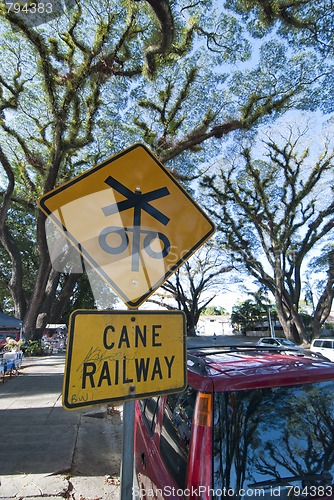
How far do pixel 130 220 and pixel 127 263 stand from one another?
247 mm

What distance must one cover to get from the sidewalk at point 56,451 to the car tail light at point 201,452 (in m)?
2.17

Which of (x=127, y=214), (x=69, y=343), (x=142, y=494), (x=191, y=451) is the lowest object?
(x=142, y=494)

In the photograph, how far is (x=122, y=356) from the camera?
1403 millimetres

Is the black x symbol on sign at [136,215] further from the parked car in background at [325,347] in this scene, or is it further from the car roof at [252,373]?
the parked car in background at [325,347]

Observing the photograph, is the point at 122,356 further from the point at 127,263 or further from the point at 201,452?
the point at 201,452

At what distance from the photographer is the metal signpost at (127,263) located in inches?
52.9

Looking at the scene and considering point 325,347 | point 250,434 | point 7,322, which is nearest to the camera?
point 250,434

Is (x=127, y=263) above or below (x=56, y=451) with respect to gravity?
above

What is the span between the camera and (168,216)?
5.87 feet

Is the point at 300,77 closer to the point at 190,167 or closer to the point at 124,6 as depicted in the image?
the point at 190,167

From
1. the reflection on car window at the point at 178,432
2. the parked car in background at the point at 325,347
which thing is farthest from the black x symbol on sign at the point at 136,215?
the parked car in background at the point at 325,347

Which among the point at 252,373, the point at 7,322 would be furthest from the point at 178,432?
the point at 7,322

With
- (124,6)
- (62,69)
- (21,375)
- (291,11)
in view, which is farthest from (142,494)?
(62,69)

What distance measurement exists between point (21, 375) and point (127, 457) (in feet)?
33.7
